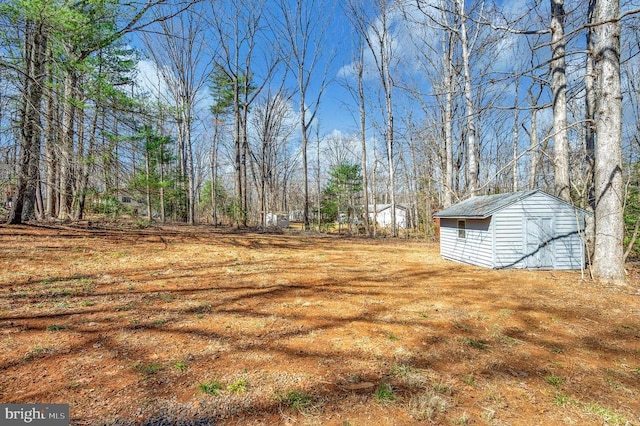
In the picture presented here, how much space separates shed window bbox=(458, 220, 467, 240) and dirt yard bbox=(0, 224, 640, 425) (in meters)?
3.12

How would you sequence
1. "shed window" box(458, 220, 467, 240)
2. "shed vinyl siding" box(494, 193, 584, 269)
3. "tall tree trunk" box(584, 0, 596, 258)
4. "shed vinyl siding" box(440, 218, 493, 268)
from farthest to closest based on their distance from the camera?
"shed window" box(458, 220, 467, 240) → "shed vinyl siding" box(440, 218, 493, 268) → "shed vinyl siding" box(494, 193, 584, 269) → "tall tree trunk" box(584, 0, 596, 258)

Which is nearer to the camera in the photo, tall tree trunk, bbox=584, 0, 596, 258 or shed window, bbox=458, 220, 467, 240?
tall tree trunk, bbox=584, 0, 596, 258

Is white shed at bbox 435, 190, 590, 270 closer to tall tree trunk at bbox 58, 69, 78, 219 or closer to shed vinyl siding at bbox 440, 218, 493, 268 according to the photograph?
shed vinyl siding at bbox 440, 218, 493, 268

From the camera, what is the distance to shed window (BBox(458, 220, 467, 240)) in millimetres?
8717

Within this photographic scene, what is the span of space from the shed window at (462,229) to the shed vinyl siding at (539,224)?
132cm

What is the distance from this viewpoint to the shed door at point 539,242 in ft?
24.0

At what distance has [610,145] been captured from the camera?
5457 millimetres

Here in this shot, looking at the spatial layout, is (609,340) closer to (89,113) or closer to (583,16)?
(89,113)

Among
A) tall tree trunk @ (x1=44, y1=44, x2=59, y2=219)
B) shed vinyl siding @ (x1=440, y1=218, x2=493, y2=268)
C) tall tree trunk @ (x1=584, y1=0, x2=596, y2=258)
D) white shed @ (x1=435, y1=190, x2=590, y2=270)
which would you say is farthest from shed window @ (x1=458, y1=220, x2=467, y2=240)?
tall tree trunk @ (x1=44, y1=44, x2=59, y2=219)

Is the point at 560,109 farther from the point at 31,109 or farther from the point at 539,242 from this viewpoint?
the point at 31,109

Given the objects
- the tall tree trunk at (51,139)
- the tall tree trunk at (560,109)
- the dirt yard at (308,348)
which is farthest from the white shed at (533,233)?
the tall tree trunk at (51,139)

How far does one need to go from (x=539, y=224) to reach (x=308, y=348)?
7.72 m

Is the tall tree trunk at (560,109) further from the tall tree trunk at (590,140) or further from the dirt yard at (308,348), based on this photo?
the dirt yard at (308,348)

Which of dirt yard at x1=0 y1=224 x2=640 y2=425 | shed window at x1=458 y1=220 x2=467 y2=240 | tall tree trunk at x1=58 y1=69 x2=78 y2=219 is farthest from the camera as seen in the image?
shed window at x1=458 y1=220 x2=467 y2=240
